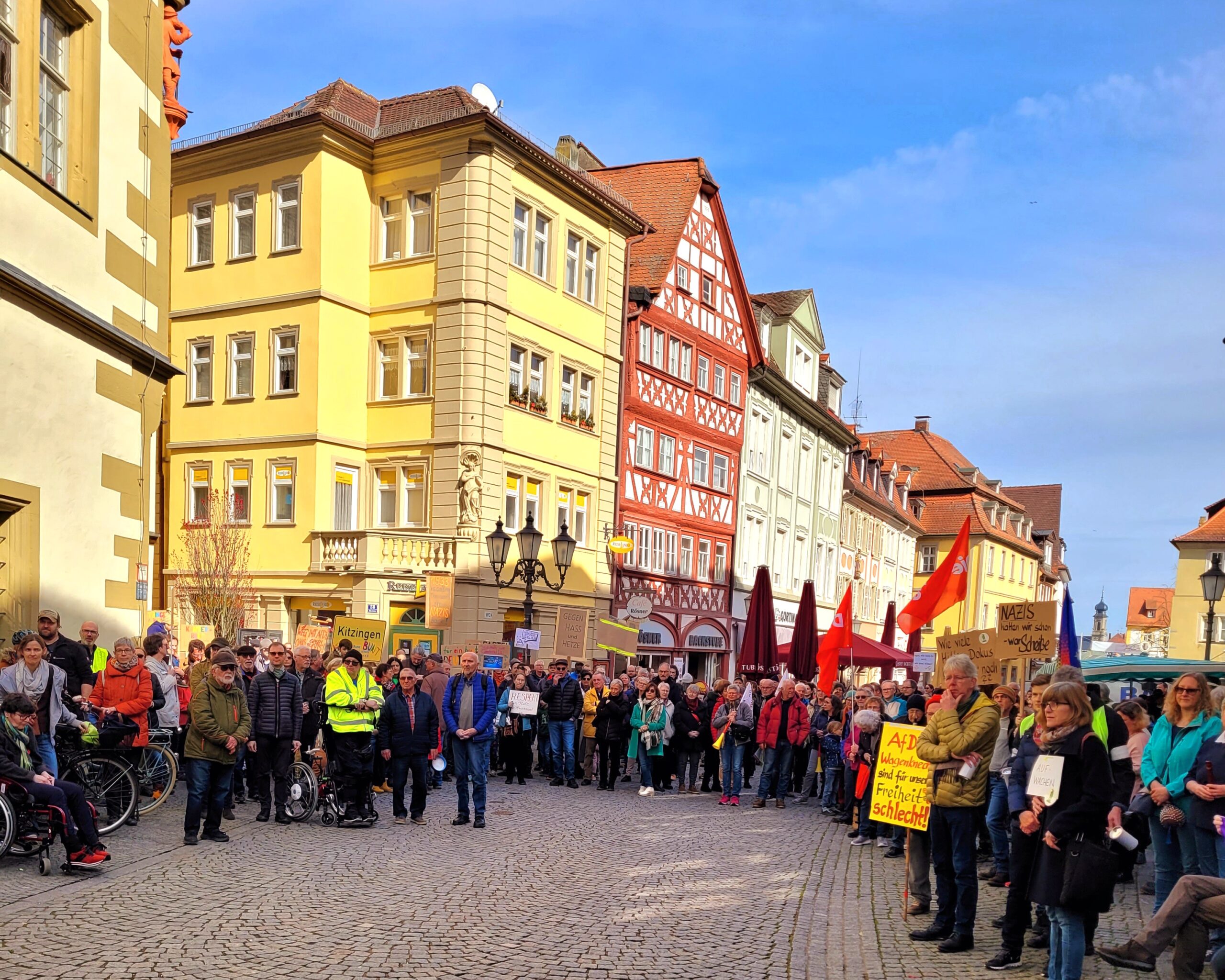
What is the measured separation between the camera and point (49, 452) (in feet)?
41.3

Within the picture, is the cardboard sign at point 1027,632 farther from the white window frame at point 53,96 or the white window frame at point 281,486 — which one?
the white window frame at point 281,486

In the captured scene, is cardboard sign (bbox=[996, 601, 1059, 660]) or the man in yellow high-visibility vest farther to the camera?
cardboard sign (bbox=[996, 601, 1059, 660])

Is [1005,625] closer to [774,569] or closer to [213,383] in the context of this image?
[213,383]

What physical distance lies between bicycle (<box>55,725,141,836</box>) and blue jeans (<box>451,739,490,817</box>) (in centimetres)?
350

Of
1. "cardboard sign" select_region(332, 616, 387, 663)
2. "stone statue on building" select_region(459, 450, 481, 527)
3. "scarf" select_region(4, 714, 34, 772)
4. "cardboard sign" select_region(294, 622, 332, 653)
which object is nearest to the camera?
"scarf" select_region(4, 714, 34, 772)

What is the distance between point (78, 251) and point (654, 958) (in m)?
9.34

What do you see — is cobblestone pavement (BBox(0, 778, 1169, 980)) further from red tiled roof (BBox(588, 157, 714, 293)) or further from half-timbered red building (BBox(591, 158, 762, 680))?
red tiled roof (BBox(588, 157, 714, 293))

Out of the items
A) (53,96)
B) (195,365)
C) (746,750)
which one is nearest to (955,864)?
(746,750)

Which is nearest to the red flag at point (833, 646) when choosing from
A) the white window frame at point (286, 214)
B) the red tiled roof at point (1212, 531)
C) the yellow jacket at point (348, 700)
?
the yellow jacket at point (348, 700)

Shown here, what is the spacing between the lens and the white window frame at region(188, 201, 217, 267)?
106 feet

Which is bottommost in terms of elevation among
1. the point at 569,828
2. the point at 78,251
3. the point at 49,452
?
the point at 569,828

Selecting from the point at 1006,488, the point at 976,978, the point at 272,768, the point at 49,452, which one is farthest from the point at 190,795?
the point at 1006,488

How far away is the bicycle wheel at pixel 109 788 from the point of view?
37.7 feet

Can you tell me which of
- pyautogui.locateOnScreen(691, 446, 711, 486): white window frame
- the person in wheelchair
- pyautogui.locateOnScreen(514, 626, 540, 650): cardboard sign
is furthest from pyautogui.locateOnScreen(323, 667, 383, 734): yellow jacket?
pyautogui.locateOnScreen(691, 446, 711, 486): white window frame
